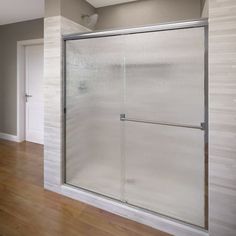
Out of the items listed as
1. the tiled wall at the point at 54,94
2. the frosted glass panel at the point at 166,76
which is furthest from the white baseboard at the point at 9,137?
the frosted glass panel at the point at 166,76

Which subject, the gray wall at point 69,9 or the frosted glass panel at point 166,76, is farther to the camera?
the gray wall at point 69,9

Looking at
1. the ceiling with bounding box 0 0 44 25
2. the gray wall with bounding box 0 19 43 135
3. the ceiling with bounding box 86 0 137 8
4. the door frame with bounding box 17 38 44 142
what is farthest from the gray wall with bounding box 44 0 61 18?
the door frame with bounding box 17 38 44 142

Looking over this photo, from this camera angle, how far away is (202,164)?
5.15 ft

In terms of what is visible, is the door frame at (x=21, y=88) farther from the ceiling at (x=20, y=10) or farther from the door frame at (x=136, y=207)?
the door frame at (x=136, y=207)

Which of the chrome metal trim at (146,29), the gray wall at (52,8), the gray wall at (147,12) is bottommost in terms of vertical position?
the chrome metal trim at (146,29)

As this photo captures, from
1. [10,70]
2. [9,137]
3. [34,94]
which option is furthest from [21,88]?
[9,137]

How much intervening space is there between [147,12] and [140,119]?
5.07 ft

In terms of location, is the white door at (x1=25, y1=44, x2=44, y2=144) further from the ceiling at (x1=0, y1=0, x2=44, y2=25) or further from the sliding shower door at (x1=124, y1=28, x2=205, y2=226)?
the sliding shower door at (x1=124, y1=28, x2=205, y2=226)

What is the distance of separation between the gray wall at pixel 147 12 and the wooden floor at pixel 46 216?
2.30m

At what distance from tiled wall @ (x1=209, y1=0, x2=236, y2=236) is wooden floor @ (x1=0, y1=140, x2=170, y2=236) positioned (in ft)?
1.68

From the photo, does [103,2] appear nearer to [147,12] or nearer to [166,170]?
[147,12]

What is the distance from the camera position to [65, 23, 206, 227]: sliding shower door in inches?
62.5

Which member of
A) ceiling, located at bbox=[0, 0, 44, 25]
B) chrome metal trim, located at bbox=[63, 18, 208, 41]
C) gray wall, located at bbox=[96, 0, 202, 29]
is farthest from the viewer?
ceiling, located at bbox=[0, 0, 44, 25]

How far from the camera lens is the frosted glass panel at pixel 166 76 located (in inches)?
60.1
